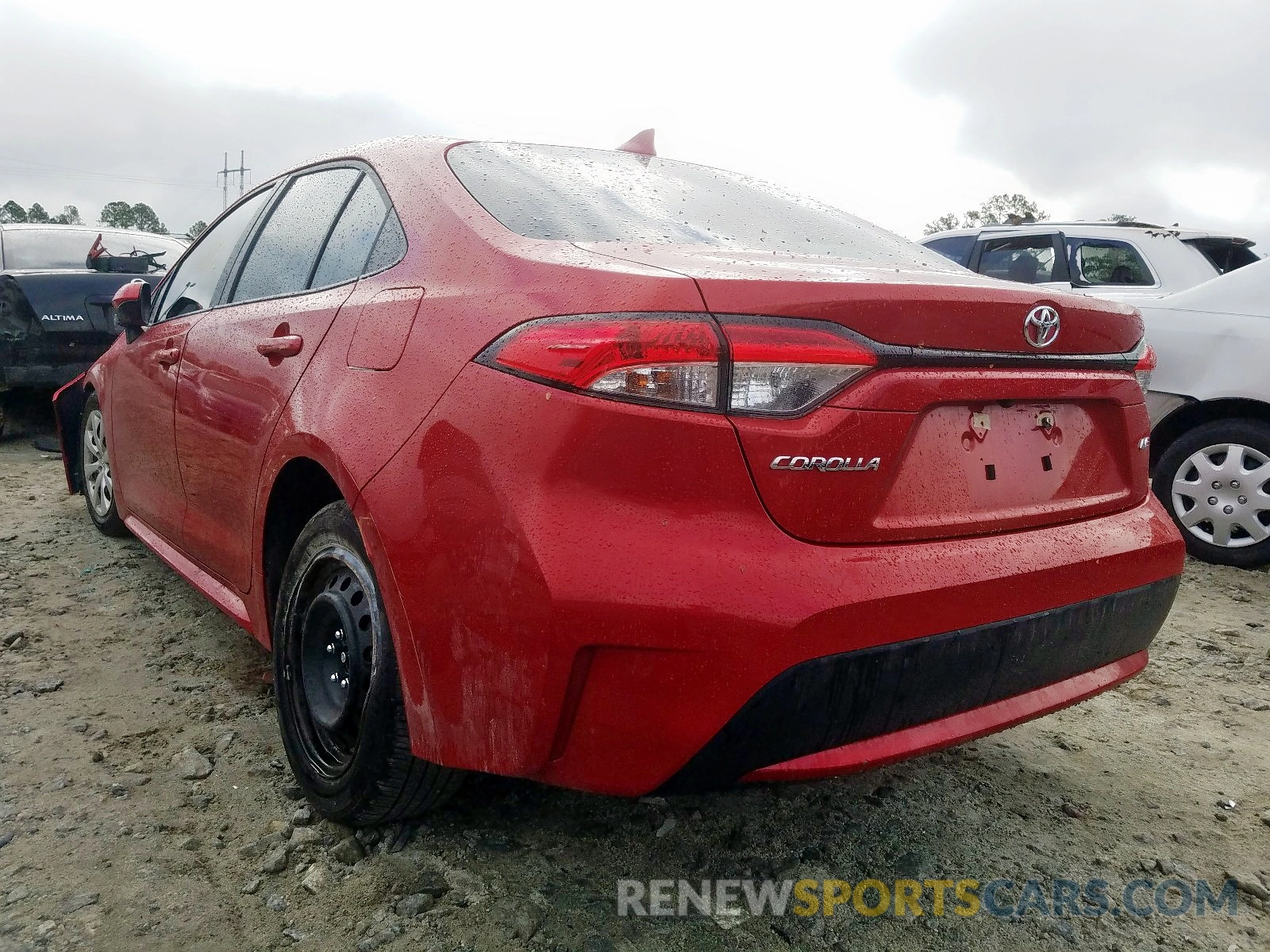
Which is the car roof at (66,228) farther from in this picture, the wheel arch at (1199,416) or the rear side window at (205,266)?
the wheel arch at (1199,416)

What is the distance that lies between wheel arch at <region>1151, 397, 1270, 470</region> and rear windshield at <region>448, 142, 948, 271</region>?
8.95 feet

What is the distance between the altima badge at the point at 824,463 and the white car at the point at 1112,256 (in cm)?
457

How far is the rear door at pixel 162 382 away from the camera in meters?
3.04

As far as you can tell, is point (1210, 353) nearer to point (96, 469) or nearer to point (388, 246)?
point (388, 246)

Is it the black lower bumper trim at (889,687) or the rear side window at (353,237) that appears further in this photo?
the rear side window at (353,237)

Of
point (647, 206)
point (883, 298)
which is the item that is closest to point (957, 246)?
point (647, 206)

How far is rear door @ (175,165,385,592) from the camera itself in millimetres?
2230

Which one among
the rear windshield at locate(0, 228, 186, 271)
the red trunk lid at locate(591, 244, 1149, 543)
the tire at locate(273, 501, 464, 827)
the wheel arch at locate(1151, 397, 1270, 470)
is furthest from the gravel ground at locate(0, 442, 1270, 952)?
the rear windshield at locate(0, 228, 186, 271)

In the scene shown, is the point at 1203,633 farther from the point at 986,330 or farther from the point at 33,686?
the point at 33,686

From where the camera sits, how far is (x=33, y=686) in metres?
2.83

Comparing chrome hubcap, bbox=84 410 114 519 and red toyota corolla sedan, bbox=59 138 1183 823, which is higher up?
red toyota corolla sedan, bbox=59 138 1183 823

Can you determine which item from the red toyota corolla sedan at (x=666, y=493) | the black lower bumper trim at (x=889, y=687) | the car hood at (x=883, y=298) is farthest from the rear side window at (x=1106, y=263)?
the black lower bumper trim at (x=889, y=687)

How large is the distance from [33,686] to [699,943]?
7.13ft

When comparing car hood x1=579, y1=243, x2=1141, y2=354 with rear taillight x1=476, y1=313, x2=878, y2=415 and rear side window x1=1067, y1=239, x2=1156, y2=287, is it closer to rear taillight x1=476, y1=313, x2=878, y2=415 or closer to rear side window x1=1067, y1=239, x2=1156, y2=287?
rear taillight x1=476, y1=313, x2=878, y2=415
